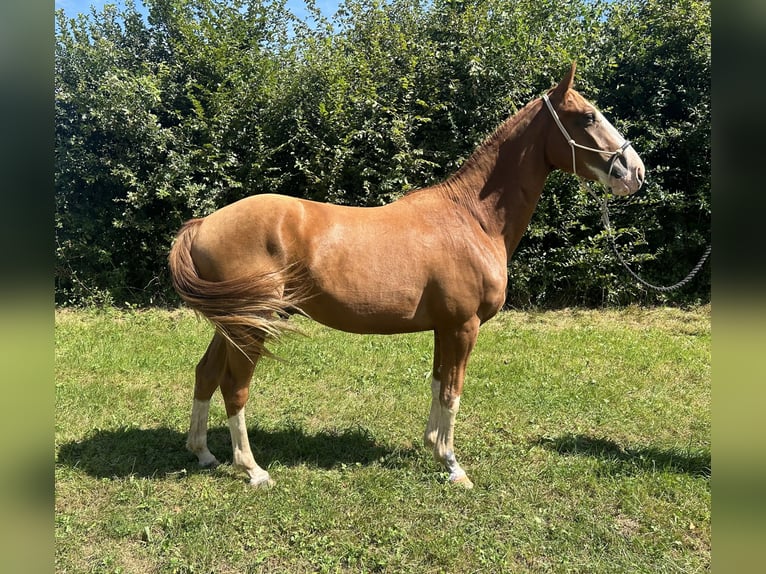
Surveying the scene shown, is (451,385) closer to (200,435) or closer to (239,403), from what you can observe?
(239,403)

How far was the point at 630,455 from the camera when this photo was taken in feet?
10.9

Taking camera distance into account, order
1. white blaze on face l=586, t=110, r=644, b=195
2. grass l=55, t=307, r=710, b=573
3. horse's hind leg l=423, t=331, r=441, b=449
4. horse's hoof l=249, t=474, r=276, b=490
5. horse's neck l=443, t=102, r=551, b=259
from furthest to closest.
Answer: horse's hind leg l=423, t=331, r=441, b=449, horse's neck l=443, t=102, r=551, b=259, horse's hoof l=249, t=474, r=276, b=490, white blaze on face l=586, t=110, r=644, b=195, grass l=55, t=307, r=710, b=573

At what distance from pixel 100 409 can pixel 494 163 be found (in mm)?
3832

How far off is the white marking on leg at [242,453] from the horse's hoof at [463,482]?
1.19 m

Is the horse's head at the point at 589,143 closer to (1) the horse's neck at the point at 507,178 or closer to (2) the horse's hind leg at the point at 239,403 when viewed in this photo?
(1) the horse's neck at the point at 507,178

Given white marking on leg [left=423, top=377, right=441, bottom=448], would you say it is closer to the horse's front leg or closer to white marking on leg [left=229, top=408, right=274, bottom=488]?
the horse's front leg

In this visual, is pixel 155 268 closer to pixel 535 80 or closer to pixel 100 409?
pixel 100 409

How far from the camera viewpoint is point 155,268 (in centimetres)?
825

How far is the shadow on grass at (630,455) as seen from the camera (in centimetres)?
314

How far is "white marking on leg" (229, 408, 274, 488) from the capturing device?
116 inches

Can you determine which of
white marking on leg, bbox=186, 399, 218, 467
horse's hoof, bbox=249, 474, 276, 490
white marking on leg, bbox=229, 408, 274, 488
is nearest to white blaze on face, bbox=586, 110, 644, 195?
white marking on leg, bbox=229, 408, 274, 488

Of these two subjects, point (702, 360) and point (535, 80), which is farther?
point (535, 80)
